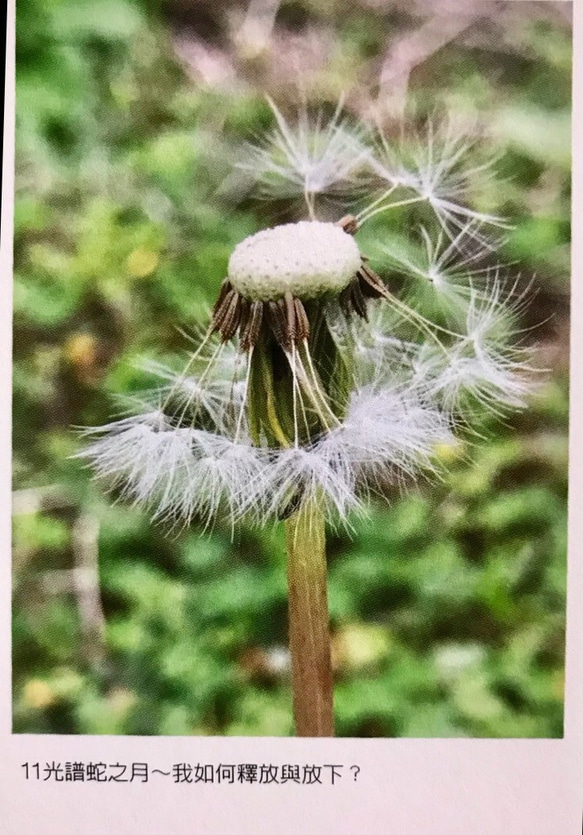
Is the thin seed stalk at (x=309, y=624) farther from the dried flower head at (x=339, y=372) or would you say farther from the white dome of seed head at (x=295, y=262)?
the white dome of seed head at (x=295, y=262)

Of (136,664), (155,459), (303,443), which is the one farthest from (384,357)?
(136,664)

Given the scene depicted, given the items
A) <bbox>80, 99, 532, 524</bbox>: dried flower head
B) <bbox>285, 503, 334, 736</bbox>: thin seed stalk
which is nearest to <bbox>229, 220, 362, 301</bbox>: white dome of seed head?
<bbox>80, 99, 532, 524</bbox>: dried flower head

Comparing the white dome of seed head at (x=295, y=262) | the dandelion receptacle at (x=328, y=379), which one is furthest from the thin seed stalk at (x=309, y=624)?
the white dome of seed head at (x=295, y=262)

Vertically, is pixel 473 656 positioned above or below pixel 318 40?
below

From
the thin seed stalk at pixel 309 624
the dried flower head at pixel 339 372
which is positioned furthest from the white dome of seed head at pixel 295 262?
the thin seed stalk at pixel 309 624

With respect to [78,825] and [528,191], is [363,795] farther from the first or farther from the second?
[528,191]

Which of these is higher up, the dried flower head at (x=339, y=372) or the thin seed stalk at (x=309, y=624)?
the dried flower head at (x=339, y=372)
